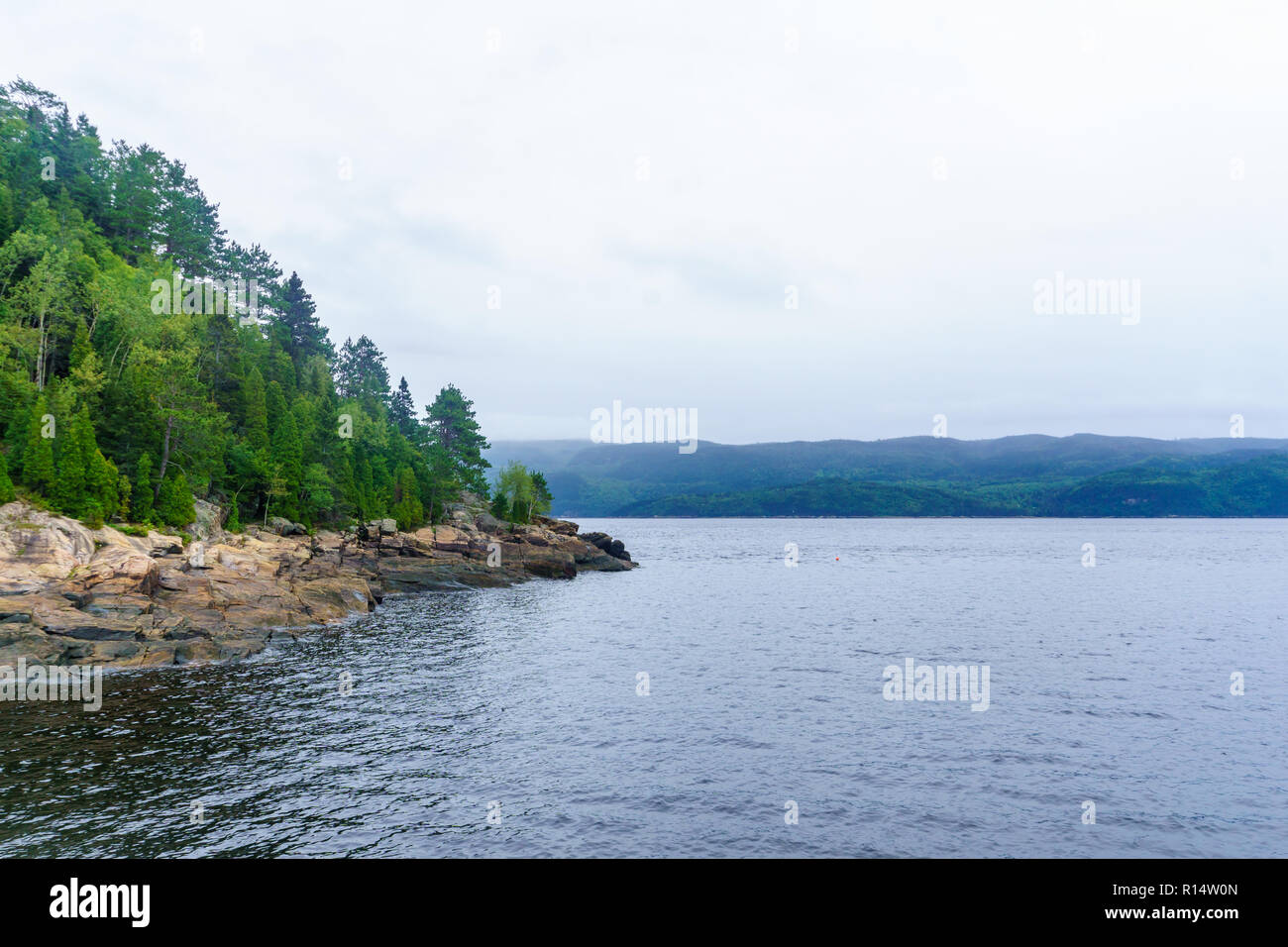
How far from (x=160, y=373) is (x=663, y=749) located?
222ft

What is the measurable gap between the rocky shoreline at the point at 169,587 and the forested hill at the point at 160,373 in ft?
17.2

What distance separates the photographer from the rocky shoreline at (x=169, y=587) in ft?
133

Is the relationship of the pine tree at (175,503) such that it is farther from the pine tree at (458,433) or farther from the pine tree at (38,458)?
the pine tree at (458,433)

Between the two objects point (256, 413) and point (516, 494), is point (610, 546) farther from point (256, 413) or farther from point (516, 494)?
point (256, 413)

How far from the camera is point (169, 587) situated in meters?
48.2

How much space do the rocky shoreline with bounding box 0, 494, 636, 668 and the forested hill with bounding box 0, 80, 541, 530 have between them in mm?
5244

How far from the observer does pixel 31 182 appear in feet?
277

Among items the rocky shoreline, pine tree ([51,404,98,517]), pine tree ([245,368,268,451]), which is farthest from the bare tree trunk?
pine tree ([245,368,268,451])

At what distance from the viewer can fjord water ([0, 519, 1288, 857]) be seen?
71.1 ft

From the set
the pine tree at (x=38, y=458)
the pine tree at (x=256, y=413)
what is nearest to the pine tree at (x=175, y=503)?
the pine tree at (x=38, y=458)
